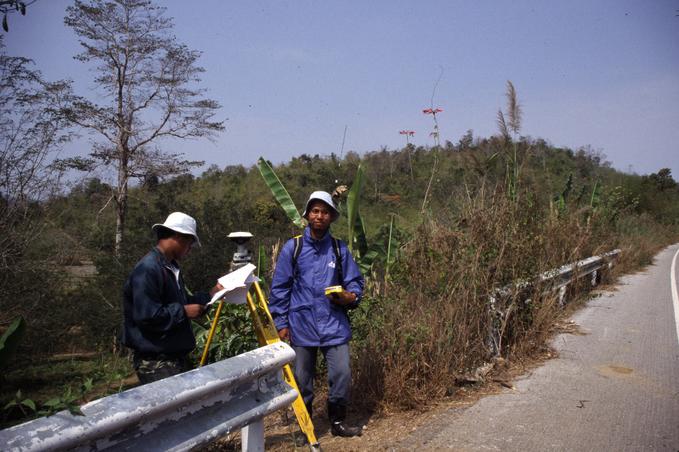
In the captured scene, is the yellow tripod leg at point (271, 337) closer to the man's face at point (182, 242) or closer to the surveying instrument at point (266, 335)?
the surveying instrument at point (266, 335)

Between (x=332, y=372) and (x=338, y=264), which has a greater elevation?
(x=338, y=264)

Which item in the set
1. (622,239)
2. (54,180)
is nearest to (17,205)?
(54,180)

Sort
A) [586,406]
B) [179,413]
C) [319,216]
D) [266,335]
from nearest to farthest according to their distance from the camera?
[179,413] < [266,335] < [319,216] < [586,406]

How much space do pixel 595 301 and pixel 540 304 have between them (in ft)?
15.1

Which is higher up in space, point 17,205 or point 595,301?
point 17,205

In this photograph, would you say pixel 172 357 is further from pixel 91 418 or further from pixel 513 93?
pixel 513 93

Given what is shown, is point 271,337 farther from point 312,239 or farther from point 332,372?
point 312,239

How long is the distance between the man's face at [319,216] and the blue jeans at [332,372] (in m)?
0.93

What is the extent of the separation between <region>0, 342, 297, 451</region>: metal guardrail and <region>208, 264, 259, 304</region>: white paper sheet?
1.37 ft

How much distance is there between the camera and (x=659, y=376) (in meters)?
5.48

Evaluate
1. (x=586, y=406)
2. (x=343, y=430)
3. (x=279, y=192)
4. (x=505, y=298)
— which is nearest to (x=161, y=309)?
(x=343, y=430)

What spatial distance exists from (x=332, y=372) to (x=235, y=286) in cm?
132

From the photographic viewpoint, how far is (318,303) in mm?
4199

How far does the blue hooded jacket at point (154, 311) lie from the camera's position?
10.6 ft
